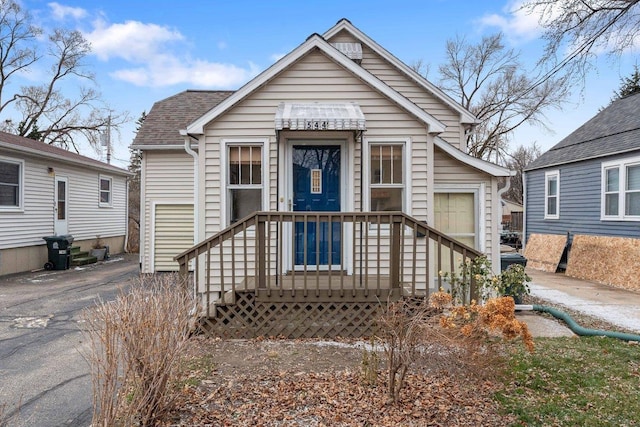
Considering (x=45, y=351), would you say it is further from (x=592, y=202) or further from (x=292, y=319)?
(x=592, y=202)

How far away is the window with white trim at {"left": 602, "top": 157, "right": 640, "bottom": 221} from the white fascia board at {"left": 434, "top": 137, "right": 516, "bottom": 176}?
5.43 metres

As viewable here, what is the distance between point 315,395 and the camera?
3.68 metres

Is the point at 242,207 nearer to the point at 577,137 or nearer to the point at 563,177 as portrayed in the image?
the point at 563,177

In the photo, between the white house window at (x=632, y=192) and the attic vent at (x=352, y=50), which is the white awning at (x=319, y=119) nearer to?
the attic vent at (x=352, y=50)

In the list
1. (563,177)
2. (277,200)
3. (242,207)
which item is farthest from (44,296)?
(563,177)

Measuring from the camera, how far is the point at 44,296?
850cm

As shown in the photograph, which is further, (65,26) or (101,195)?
(65,26)

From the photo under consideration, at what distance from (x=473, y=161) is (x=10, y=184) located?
1204 cm

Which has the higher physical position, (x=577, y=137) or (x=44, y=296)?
(x=577, y=137)

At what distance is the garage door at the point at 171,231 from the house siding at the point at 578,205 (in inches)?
450

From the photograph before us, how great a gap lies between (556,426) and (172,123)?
11.4 metres

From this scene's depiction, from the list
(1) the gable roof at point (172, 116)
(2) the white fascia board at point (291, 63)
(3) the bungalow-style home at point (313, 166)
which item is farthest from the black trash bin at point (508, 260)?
(1) the gable roof at point (172, 116)

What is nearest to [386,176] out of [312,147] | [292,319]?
[312,147]

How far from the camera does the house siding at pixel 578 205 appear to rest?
36.5ft
